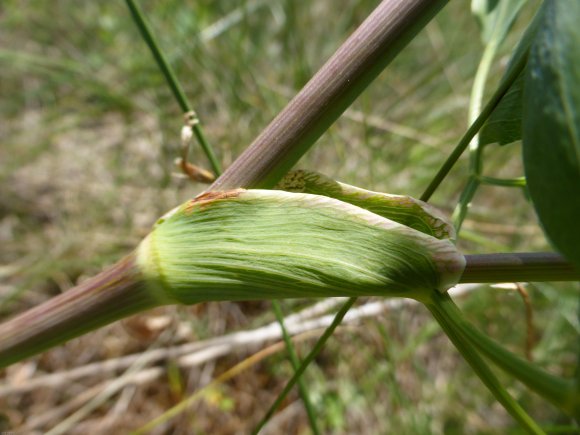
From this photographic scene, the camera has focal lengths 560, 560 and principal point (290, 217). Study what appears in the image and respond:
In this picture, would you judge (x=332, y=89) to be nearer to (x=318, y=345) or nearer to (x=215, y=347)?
(x=318, y=345)

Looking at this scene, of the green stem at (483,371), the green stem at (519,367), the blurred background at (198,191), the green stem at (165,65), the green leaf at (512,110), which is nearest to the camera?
the green stem at (519,367)

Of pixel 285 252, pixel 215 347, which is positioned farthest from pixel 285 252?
pixel 215 347

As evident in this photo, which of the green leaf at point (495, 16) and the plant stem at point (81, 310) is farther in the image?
the green leaf at point (495, 16)

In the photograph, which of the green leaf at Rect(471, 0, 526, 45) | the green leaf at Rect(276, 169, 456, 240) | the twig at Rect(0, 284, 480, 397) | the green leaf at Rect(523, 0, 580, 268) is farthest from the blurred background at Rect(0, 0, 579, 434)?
the green leaf at Rect(523, 0, 580, 268)

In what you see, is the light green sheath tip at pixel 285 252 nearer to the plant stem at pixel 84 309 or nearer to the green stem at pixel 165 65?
the plant stem at pixel 84 309

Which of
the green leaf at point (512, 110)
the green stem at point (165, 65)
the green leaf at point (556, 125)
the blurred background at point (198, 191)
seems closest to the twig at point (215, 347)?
the blurred background at point (198, 191)

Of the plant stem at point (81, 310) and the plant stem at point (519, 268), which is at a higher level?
the plant stem at point (81, 310)
